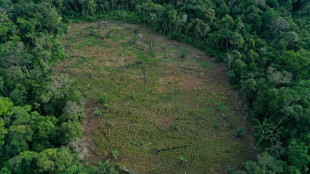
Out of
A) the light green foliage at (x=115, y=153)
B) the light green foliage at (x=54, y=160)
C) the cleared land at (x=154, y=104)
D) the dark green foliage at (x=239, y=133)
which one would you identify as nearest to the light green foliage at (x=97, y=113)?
the cleared land at (x=154, y=104)

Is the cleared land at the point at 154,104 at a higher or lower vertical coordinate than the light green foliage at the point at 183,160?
higher

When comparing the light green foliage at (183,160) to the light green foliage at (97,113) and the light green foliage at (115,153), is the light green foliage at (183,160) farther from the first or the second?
the light green foliage at (97,113)

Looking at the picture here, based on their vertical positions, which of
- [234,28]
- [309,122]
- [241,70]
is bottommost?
[309,122]

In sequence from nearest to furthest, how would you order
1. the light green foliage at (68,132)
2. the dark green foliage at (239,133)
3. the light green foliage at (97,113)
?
1. the light green foliage at (68,132)
2. the dark green foliage at (239,133)
3. the light green foliage at (97,113)

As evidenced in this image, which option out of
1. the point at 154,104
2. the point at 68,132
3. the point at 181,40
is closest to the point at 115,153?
the point at 68,132

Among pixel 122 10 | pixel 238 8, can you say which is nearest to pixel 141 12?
pixel 122 10

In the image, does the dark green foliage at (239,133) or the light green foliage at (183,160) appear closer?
the light green foliage at (183,160)

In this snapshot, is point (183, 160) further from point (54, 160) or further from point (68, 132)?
point (54, 160)

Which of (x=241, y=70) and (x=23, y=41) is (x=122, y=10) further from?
(x=241, y=70)
